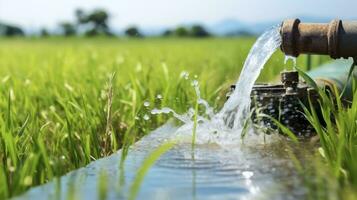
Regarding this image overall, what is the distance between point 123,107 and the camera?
327cm

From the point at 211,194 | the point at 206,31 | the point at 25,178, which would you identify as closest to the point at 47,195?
the point at 25,178

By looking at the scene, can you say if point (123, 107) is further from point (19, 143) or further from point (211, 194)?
point (211, 194)

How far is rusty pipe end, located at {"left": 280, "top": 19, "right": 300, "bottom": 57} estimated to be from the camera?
245 centimetres

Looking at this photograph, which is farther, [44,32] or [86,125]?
[44,32]

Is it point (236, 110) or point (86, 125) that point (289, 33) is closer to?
point (236, 110)

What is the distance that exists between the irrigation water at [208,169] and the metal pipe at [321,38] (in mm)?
93

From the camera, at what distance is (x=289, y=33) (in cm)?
245

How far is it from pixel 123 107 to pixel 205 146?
1152 mm

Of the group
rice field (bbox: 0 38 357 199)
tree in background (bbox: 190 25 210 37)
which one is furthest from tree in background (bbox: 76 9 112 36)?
rice field (bbox: 0 38 357 199)

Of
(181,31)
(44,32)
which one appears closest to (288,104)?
(44,32)

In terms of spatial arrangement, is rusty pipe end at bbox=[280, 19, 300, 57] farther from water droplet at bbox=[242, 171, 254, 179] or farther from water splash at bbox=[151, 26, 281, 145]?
water droplet at bbox=[242, 171, 254, 179]

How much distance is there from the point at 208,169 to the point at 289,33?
866mm

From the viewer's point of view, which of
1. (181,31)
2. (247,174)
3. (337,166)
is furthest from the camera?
(181,31)

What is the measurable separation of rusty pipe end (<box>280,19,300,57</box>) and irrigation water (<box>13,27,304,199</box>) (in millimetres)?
75
